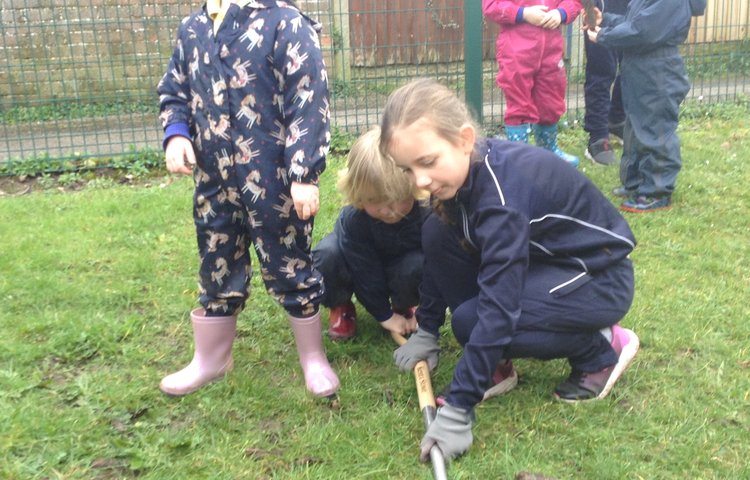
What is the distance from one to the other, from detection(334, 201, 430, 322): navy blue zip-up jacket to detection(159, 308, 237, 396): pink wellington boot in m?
0.54

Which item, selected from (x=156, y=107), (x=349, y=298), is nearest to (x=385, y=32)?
(x=156, y=107)

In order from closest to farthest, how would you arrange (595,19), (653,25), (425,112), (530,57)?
1. (425,112)
2. (653,25)
3. (530,57)
4. (595,19)

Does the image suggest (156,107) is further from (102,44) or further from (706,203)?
(706,203)

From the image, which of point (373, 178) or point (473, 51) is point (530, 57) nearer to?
point (473, 51)

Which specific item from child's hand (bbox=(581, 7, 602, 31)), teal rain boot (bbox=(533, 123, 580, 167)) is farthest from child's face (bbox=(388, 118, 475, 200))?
child's hand (bbox=(581, 7, 602, 31))

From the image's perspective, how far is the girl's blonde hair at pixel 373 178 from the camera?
2.95m

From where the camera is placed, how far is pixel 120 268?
13.9ft

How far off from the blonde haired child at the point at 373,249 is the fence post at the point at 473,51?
3.29m

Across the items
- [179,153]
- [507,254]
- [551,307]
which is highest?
[179,153]

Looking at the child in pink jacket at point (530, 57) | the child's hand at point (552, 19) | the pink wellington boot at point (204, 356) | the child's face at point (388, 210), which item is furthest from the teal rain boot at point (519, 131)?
the pink wellington boot at point (204, 356)

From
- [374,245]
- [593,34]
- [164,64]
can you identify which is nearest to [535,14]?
[593,34]

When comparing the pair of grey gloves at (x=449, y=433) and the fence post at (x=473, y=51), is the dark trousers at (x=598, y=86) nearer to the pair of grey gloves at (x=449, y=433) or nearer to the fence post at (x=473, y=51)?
the fence post at (x=473, y=51)

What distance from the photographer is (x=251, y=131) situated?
2736 mm

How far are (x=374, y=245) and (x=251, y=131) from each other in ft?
2.64
